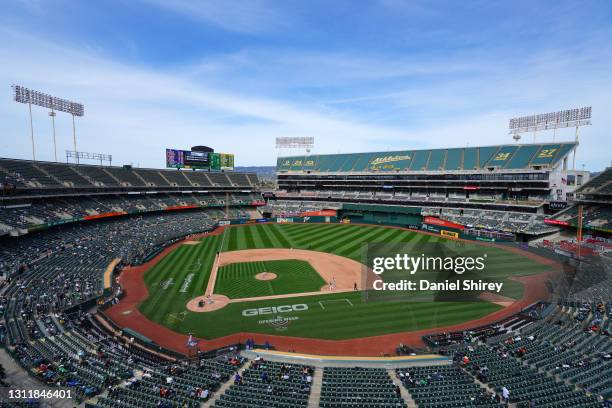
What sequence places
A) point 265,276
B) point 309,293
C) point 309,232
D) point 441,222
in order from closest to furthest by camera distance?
point 309,293 → point 265,276 → point 441,222 → point 309,232

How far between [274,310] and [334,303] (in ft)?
18.7

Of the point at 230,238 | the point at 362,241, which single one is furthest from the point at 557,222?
the point at 230,238

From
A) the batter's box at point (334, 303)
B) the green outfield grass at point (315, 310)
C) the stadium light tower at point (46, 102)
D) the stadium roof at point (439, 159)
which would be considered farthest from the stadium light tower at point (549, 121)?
the stadium light tower at point (46, 102)

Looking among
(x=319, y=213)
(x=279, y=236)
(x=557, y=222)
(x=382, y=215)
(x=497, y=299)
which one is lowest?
(x=279, y=236)

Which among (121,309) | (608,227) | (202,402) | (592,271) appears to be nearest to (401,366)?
(202,402)

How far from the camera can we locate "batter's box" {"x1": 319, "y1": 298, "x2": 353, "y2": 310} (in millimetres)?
29859

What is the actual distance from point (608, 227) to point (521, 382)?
43955 millimetres

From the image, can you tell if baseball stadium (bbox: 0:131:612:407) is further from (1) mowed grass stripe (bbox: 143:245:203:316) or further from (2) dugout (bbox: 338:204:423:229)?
(2) dugout (bbox: 338:204:423:229)

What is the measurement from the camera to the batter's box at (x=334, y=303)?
29859 millimetres

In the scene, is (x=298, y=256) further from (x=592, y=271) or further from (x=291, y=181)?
(x=291, y=181)

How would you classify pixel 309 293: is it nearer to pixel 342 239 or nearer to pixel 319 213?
pixel 342 239

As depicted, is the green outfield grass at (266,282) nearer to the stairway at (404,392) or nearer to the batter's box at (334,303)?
the batter's box at (334,303)

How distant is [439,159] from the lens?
7869 centimetres

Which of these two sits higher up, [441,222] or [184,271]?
[441,222]
